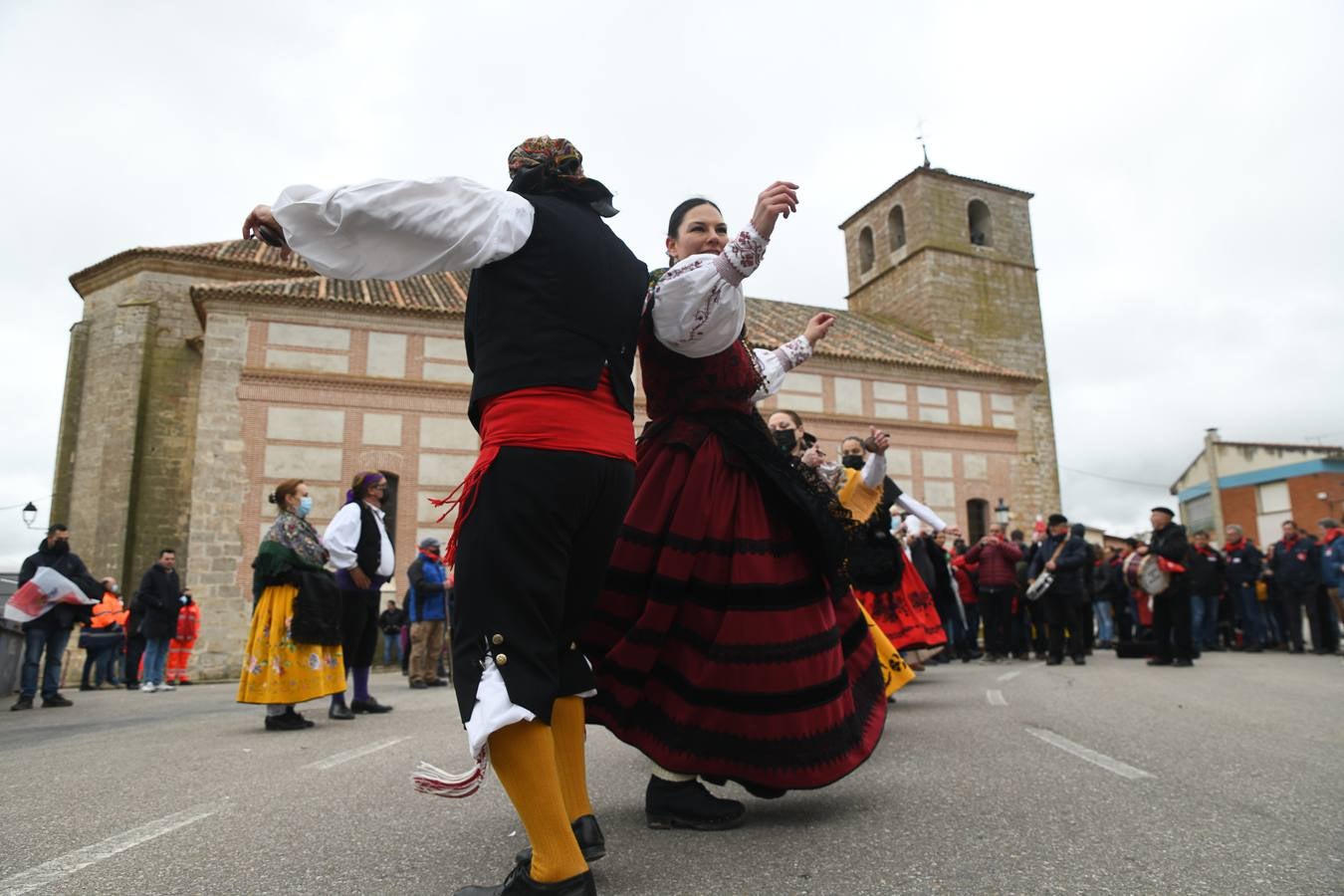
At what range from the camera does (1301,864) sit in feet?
7.51

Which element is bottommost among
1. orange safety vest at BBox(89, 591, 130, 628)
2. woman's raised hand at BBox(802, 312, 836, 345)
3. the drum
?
orange safety vest at BBox(89, 591, 130, 628)

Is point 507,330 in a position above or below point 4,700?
above

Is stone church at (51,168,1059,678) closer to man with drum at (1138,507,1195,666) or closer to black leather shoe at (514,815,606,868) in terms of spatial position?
man with drum at (1138,507,1195,666)

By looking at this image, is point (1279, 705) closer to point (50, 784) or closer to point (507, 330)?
point (507, 330)

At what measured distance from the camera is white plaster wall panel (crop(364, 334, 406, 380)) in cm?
2064

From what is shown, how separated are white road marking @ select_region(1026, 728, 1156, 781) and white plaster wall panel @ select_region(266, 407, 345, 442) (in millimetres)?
17806

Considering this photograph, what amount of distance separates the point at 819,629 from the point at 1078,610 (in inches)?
420

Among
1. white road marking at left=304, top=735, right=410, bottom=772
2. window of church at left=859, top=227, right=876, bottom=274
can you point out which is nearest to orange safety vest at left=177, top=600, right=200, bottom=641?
white road marking at left=304, top=735, right=410, bottom=772

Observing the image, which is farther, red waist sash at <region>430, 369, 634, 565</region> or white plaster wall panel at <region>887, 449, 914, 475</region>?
white plaster wall panel at <region>887, 449, 914, 475</region>

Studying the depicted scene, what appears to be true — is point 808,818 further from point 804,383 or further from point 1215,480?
point 1215,480

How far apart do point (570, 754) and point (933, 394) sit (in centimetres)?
2561

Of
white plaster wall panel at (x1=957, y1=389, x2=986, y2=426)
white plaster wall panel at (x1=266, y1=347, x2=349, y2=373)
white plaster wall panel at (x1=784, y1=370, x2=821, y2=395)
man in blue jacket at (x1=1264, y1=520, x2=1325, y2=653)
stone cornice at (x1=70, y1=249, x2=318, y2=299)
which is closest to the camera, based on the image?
man in blue jacket at (x1=1264, y1=520, x2=1325, y2=653)

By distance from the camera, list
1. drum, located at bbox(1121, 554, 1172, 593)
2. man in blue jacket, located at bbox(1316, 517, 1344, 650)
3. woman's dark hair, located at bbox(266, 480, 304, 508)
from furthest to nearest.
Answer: man in blue jacket, located at bbox(1316, 517, 1344, 650)
drum, located at bbox(1121, 554, 1172, 593)
woman's dark hair, located at bbox(266, 480, 304, 508)

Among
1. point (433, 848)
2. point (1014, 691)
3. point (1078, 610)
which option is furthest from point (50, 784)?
point (1078, 610)
